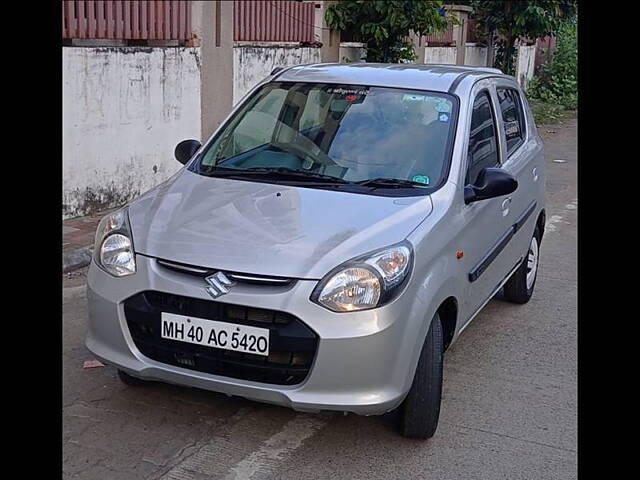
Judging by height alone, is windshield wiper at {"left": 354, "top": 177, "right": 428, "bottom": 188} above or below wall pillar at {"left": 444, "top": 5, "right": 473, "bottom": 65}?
below

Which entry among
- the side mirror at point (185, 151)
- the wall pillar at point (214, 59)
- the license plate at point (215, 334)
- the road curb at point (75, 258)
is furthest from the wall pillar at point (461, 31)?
the license plate at point (215, 334)

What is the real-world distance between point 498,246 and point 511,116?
1.17 metres

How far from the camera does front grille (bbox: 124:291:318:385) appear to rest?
3.24m

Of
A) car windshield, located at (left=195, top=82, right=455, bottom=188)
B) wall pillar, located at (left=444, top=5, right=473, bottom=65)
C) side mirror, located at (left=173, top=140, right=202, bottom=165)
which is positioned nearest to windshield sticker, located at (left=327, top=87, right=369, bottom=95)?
car windshield, located at (left=195, top=82, right=455, bottom=188)

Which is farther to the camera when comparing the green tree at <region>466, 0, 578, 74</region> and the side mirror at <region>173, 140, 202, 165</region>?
the green tree at <region>466, 0, 578, 74</region>

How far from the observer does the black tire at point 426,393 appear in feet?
11.6

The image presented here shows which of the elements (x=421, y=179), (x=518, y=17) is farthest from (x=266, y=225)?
(x=518, y=17)

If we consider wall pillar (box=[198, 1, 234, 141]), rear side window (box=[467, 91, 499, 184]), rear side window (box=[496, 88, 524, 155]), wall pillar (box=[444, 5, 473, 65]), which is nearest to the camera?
rear side window (box=[467, 91, 499, 184])

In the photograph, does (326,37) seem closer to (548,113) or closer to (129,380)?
(129,380)

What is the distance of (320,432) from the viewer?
377 cm

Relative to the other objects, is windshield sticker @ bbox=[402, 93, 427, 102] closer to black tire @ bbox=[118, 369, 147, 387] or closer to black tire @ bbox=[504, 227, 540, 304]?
black tire @ bbox=[504, 227, 540, 304]

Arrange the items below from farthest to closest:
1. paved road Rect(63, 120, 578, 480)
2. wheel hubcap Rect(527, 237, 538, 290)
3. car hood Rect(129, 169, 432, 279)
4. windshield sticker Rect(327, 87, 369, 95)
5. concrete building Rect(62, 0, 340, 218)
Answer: concrete building Rect(62, 0, 340, 218) < wheel hubcap Rect(527, 237, 538, 290) < windshield sticker Rect(327, 87, 369, 95) < paved road Rect(63, 120, 578, 480) < car hood Rect(129, 169, 432, 279)

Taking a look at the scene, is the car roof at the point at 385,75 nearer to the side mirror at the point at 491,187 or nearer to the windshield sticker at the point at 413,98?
the windshield sticker at the point at 413,98
